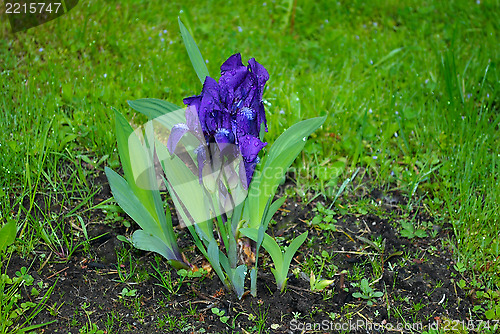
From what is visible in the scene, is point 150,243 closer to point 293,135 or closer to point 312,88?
point 293,135

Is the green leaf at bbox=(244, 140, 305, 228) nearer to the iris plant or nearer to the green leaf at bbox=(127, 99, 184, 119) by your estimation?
the iris plant

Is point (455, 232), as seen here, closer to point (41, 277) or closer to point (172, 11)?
point (41, 277)

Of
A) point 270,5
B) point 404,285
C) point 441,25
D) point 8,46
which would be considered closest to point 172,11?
point 270,5

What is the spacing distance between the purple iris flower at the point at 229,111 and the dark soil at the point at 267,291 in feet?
2.17

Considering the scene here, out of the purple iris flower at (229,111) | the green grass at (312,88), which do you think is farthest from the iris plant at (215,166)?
the green grass at (312,88)

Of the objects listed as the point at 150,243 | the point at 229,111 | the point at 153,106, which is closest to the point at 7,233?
the point at 150,243

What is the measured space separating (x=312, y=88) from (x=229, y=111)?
1.68m

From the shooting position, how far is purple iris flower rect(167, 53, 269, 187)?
1697 mm

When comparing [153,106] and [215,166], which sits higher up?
[153,106]

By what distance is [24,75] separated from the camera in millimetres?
3266

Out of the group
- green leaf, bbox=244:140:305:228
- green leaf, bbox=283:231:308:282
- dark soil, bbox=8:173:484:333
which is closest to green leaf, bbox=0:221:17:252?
dark soil, bbox=8:173:484:333

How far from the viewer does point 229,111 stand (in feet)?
5.67

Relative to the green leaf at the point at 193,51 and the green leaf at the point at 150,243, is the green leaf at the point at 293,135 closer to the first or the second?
the green leaf at the point at 193,51

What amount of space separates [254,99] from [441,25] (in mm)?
3008
